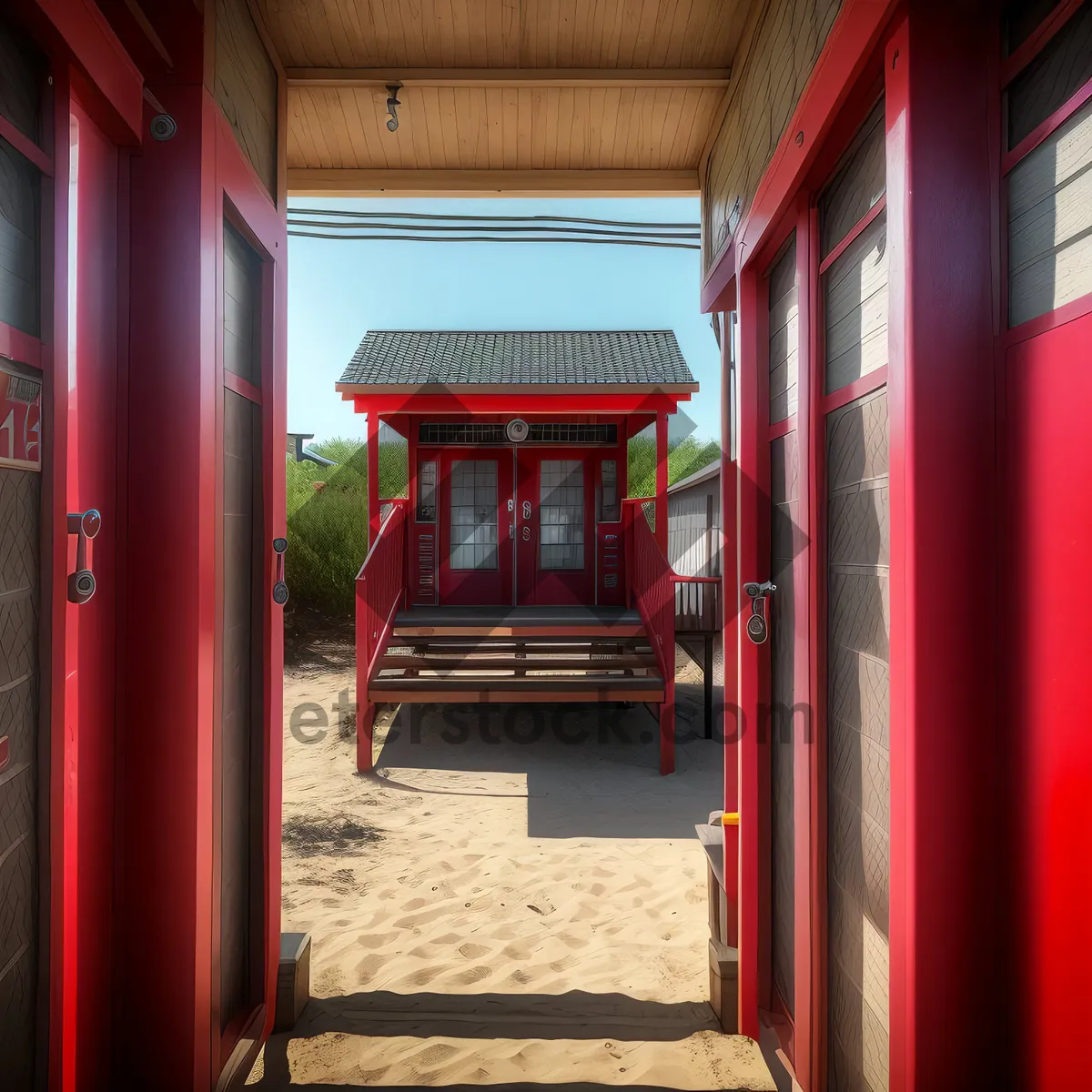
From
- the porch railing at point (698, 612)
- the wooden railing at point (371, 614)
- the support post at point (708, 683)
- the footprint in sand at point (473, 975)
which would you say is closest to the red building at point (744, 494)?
the footprint in sand at point (473, 975)

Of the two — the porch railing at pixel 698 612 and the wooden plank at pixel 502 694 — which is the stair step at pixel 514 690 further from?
the porch railing at pixel 698 612

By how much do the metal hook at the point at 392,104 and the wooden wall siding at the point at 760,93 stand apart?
129cm

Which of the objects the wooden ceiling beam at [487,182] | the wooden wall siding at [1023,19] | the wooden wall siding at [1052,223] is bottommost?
the wooden wall siding at [1052,223]

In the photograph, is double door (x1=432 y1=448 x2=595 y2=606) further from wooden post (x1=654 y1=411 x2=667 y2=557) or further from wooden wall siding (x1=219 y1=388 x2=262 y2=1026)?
wooden wall siding (x1=219 y1=388 x2=262 y2=1026)

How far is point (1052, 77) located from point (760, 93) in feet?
4.57

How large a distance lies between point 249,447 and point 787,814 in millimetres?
2101

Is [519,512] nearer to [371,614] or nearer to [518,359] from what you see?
[518,359]

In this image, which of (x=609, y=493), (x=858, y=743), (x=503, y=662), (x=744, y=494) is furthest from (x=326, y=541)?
(x=858, y=743)

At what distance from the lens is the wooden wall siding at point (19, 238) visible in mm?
1177

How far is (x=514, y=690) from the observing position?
580 centimetres

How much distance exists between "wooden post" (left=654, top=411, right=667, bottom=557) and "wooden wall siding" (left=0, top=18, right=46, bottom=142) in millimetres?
6026

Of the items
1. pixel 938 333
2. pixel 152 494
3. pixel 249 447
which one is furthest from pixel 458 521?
pixel 938 333

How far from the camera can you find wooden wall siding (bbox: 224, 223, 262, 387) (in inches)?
77.9

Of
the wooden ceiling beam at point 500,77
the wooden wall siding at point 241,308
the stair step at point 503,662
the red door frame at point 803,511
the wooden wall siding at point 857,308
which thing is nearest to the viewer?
the wooden wall siding at point 857,308
